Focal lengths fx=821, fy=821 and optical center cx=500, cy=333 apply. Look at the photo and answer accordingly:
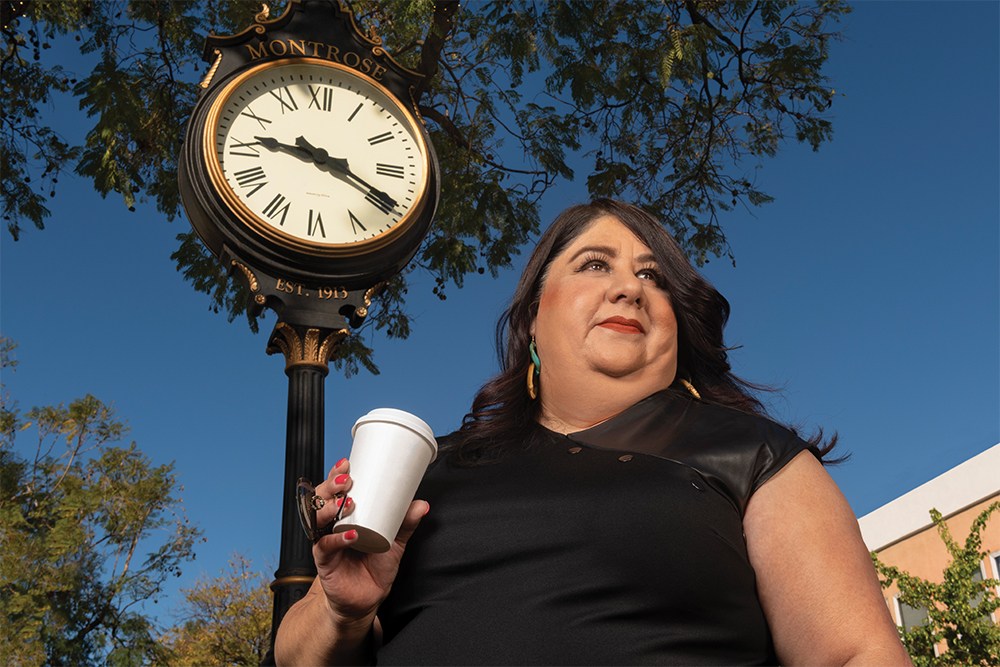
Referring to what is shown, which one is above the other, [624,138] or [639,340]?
[624,138]

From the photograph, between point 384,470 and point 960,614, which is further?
point 960,614

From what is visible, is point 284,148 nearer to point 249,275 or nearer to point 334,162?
point 334,162

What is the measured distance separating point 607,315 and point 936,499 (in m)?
16.4

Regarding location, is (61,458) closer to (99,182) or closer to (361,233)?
(99,182)

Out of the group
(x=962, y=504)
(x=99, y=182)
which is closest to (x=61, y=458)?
(x=99, y=182)

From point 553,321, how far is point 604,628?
2.73 feet

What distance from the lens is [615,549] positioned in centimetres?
144

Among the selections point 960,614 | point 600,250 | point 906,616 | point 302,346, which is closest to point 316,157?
point 302,346

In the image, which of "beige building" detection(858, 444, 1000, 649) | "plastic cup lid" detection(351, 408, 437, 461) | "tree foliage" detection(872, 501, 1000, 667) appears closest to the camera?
"plastic cup lid" detection(351, 408, 437, 461)

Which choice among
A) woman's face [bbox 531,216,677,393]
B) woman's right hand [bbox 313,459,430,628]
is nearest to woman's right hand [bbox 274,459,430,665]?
woman's right hand [bbox 313,459,430,628]

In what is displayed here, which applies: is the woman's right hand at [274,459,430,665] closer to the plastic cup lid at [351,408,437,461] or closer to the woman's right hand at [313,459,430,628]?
the woman's right hand at [313,459,430,628]

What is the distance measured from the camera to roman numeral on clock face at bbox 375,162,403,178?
9.96 feet

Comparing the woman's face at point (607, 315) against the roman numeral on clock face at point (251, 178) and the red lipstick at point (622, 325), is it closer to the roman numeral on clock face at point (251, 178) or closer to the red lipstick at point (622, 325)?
the red lipstick at point (622, 325)

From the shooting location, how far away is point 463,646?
56.2 inches
